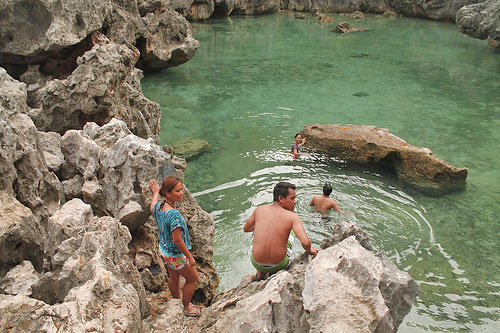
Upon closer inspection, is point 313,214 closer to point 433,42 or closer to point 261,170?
point 261,170

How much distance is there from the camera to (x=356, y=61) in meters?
19.8

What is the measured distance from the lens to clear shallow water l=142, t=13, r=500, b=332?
6.52 meters

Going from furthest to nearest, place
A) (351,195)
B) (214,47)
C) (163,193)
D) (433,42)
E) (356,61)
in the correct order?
(433,42)
(214,47)
(356,61)
(351,195)
(163,193)

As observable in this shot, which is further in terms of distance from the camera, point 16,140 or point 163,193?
point 163,193

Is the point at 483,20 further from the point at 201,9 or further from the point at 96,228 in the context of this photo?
the point at 96,228

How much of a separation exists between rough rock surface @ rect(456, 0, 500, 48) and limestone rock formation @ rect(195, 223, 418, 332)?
18.2 m

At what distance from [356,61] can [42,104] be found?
52.4ft

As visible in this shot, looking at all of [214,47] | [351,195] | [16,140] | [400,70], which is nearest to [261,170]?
[351,195]

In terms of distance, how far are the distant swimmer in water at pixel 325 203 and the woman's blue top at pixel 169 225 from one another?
373 centimetres

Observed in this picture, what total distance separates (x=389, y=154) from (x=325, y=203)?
2.54 metres

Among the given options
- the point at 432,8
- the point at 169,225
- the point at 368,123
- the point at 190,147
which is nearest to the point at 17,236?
the point at 169,225

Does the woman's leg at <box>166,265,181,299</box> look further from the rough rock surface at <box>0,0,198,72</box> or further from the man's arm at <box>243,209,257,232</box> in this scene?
the rough rock surface at <box>0,0,198,72</box>

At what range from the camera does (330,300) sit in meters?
2.99

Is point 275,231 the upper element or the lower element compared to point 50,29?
lower
